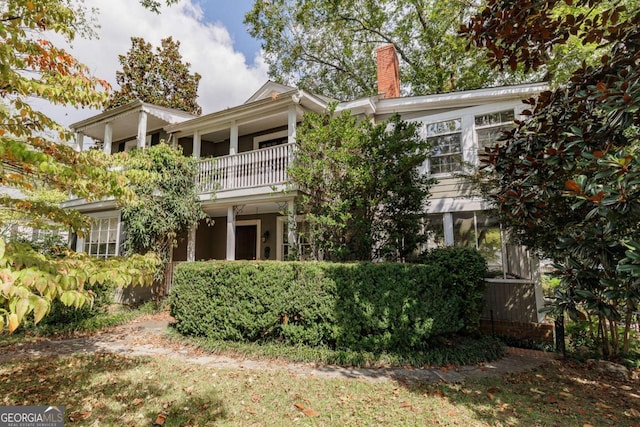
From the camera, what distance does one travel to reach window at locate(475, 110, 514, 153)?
9.12 m

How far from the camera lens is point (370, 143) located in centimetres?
761

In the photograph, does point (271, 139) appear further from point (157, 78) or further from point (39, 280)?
point (157, 78)

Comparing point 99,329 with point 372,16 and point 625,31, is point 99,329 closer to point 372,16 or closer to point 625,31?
point 625,31

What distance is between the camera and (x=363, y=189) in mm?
7492

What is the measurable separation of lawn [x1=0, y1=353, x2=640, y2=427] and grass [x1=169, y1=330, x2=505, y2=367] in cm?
73

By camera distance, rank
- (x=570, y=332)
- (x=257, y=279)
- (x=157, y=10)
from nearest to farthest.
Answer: (x=157, y=10)
(x=257, y=279)
(x=570, y=332)

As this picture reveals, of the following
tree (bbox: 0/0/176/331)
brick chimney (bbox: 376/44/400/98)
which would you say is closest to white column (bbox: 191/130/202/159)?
tree (bbox: 0/0/176/331)

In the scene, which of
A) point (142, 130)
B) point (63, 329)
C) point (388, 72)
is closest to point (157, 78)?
point (142, 130)

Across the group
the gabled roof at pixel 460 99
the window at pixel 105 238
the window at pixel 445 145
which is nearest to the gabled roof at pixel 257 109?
the gabled roof at pixel 460 99

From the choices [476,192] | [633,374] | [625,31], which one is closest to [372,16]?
[476,192]

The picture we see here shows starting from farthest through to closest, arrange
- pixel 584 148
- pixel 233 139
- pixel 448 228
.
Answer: pixel 233 139, pixel 448 228, pixel 584 148

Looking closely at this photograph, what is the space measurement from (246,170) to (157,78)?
21176mm

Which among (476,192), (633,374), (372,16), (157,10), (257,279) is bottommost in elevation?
(633,374)

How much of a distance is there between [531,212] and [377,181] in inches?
144
